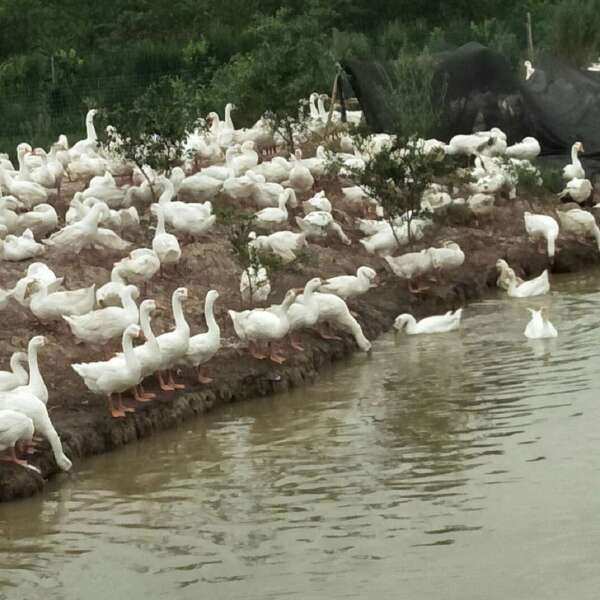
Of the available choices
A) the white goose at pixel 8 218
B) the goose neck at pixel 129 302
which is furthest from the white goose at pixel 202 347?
the white goose at pixel 8 218

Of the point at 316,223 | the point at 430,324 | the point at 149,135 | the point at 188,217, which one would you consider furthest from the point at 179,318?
the point at 149,135

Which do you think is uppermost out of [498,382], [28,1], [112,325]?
[28,1]

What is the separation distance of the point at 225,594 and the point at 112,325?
5.13m

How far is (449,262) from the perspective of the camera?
20000 mm

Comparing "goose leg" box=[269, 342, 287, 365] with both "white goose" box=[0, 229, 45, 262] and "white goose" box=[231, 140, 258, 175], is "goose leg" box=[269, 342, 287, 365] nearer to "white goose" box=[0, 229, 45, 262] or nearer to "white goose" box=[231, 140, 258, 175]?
"white goose" box=[0, 229, 45, 262]

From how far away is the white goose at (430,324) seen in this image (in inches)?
726

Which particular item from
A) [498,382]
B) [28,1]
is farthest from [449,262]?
[28,1]

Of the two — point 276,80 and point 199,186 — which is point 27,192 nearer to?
Answer: point 199,186

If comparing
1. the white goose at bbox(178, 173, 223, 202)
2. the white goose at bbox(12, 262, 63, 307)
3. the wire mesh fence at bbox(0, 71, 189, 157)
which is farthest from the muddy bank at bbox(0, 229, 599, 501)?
the wire mesh fence at bbox(0, 71, 189, 157)

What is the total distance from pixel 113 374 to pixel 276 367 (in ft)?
8.63

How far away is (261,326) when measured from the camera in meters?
15.8

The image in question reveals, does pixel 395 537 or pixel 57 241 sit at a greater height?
pixel 57 241

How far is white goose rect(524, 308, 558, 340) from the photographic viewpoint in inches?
698

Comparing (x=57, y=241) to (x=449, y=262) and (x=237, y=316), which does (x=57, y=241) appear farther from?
(x=449, y=262)
